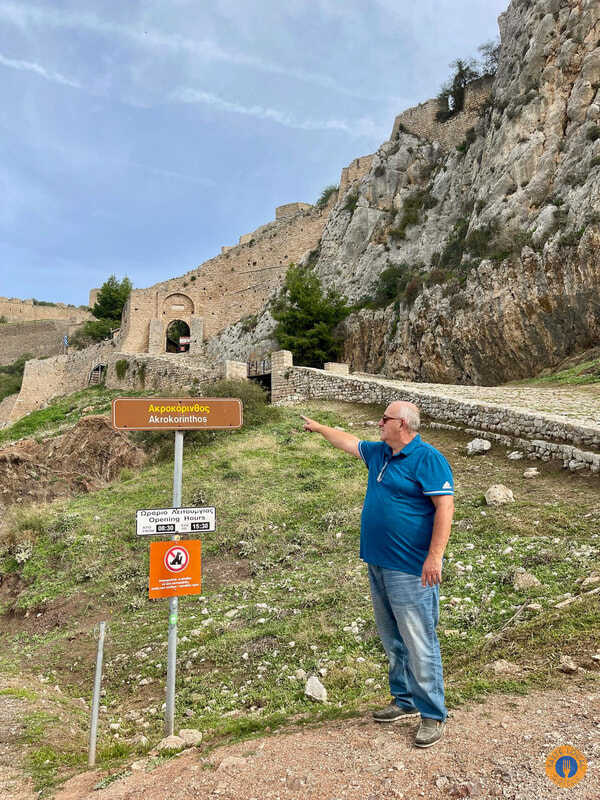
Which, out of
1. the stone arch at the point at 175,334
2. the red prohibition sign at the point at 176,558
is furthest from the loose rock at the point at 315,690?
the stone arch at the point at 175,334

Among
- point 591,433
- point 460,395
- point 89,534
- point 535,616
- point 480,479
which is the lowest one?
point 89,534

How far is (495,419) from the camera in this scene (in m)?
11.2

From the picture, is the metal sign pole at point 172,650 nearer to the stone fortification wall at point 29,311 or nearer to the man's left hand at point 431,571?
the man's left hand at point 431,571

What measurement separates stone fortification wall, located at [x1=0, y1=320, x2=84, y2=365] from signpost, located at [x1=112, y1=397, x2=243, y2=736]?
52.8 metres

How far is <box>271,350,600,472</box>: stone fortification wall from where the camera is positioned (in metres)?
8.77

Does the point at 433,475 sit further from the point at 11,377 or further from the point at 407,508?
the point at 11,377

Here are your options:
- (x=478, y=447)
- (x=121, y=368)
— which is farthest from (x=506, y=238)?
(x=121, y=368)

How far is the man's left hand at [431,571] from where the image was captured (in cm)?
305

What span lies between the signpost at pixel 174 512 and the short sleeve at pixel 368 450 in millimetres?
1344

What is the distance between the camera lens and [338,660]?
4.65 metres

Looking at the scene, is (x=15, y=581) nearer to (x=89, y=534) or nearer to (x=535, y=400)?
(x=89, y=534)

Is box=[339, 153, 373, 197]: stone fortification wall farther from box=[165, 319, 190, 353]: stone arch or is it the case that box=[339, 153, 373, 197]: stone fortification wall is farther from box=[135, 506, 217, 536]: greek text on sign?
box=[135, 506, 217, 536]: greek text on sign

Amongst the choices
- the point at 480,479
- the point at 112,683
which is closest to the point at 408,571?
the point at 112,683

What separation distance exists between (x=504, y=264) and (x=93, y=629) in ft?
58.6
